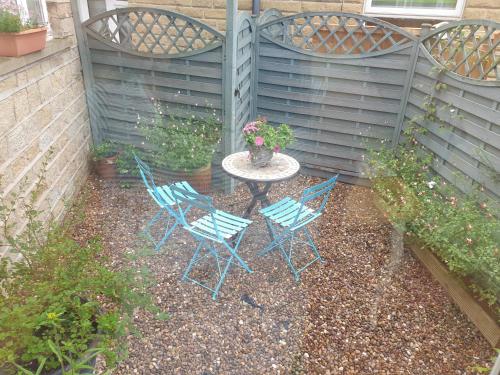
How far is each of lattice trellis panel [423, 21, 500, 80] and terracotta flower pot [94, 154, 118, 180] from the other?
3.61 m

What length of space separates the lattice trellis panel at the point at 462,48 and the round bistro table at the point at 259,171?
175 centimetres

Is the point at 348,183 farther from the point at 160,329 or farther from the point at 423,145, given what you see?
the point at 160,329

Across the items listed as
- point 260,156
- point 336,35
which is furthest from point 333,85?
point 260,156

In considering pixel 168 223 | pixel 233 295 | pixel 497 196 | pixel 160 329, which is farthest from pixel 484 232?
pixel 168 223

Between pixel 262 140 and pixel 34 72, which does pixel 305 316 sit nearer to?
pixel 262 140

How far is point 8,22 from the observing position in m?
2.66

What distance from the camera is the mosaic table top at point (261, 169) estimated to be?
322 cm

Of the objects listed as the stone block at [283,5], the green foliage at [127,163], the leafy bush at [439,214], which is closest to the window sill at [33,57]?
the green foliage at [127,163]

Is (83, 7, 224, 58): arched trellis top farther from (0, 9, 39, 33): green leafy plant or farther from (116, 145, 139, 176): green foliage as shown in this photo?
(0, 9, 39, 33): green leafy plant

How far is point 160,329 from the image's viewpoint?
2.65 meters

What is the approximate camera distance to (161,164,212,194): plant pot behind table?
4266 mm

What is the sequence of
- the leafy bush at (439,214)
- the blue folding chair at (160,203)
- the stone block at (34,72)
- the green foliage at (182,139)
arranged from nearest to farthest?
the leafy bush at (439,214)
the stone block at (34,72)
the blue folding chair at (160,203)
the green foliage at (182,139)

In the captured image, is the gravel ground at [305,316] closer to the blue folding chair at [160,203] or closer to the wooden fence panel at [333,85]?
the blue folding chair at [160,203]

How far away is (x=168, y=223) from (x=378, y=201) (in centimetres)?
222
